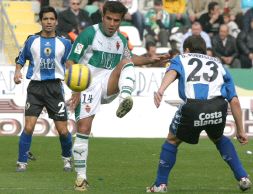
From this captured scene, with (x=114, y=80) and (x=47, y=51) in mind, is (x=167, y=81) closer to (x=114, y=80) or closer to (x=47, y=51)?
(x=114, y=80)

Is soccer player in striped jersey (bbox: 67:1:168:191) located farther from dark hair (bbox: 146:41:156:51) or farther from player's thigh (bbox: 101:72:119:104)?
dark hair (bbox: 146:41:156:51)

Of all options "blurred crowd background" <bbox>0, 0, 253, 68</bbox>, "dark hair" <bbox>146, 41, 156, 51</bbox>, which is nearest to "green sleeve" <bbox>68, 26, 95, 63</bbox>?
"dark hair" <bbox>146, 41, 156, 51</bbox>

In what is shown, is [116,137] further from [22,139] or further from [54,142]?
[22,139]

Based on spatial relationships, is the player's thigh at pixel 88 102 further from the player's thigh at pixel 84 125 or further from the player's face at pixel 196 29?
the player's face at pixel 196 29

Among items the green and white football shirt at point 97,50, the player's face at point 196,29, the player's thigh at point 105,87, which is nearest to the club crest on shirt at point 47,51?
the green and white football shirt at point 97,50

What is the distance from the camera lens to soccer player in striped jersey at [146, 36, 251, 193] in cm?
1083

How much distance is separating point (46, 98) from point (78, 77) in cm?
293

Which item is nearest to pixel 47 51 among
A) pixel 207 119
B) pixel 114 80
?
pixel 114 80

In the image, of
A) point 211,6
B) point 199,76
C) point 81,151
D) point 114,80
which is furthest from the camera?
point 211,6

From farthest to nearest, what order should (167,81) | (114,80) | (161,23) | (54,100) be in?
(161,23) → (54,100) → (114,80) → (167,81)

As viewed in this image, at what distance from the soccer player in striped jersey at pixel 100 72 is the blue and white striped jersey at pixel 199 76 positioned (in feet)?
2.49

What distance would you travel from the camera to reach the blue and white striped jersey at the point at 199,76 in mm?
10828

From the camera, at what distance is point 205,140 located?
806 inches

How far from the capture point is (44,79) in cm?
1374
